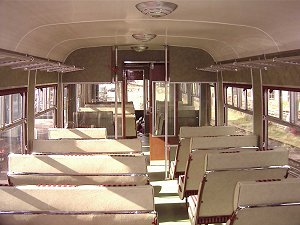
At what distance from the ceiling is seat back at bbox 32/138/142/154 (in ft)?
3.80

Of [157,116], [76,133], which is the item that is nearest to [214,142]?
[76,133]

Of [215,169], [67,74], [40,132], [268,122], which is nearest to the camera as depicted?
[215,169]

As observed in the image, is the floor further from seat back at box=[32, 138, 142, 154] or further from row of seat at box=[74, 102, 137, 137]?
row of seat at box=[74, 102, 137, 137]

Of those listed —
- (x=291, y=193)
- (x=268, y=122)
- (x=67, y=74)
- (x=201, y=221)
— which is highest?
(x=67, y=74)

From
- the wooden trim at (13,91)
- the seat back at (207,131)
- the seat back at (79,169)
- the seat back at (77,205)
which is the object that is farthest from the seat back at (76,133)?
the seat back at (77,205)

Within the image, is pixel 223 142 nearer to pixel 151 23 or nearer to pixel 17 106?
pixel 151 23

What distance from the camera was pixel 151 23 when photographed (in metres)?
4.32

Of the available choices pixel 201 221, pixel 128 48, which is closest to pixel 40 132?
pixel 128 48

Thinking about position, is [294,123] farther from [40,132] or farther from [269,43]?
[40,132]

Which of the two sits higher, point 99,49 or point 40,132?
point 99,49

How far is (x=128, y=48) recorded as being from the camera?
765cm

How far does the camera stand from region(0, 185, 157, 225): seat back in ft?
8.65

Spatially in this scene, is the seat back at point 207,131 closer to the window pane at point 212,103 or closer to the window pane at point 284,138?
the window pane at point 284,138

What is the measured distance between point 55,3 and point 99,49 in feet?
14.5
